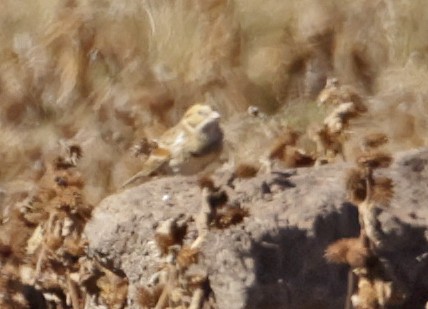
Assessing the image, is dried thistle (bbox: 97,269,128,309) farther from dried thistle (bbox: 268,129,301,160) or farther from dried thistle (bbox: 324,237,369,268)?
dried thistle (bbox: 324,237,369,268)

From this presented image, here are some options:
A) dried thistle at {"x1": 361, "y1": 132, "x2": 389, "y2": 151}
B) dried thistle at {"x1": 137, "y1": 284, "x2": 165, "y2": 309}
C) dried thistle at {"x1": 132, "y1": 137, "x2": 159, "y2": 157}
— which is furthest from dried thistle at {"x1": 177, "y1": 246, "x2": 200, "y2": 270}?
dried thistle at {"x1": 132, "y1": 137, "x2": 159, "y2": 157}

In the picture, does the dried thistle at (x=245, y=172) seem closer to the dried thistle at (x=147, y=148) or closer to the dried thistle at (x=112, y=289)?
the dried thistle at (x=112, y=289)

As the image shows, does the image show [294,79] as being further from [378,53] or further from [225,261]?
[225,261]

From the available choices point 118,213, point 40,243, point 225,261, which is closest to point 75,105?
point 40,243

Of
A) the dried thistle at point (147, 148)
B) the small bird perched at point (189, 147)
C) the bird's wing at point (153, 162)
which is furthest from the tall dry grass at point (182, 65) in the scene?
the dried thistle at point (147, 148)

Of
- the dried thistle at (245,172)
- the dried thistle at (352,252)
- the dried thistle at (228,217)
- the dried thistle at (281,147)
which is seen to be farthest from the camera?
the dried thistle at (281,147)
